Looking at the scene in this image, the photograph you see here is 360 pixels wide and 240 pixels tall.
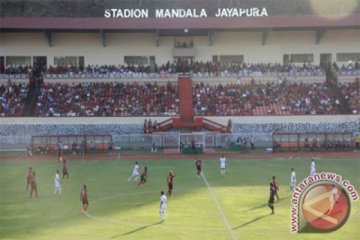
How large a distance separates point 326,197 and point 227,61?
5169 cm

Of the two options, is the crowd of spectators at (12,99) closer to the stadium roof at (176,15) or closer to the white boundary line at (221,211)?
the stadium roof at (176,15)

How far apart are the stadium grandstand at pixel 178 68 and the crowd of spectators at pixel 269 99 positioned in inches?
4.3

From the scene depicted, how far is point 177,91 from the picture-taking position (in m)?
62.2

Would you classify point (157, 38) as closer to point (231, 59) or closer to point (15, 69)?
point (231, 59)

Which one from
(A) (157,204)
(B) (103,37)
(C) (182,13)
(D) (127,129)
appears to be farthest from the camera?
(B) (103,37)

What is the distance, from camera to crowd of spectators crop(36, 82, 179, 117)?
194ft

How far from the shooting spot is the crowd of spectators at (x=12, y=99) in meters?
58.9

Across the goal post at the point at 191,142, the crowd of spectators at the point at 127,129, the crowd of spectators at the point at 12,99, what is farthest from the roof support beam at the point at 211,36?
the crowd of spectators at the point at 12,99

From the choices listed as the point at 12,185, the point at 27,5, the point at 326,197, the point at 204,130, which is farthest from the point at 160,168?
the point at 27,5

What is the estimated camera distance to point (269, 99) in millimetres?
61062

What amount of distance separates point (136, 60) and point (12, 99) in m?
14.1

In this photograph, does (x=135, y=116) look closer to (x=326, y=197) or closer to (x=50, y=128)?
(x=50, y=128)

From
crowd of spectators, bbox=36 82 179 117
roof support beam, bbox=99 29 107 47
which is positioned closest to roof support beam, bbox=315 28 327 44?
crowd of spectators, bbox=36 82 179 117

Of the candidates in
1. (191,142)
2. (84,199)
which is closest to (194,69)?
(191,142)
